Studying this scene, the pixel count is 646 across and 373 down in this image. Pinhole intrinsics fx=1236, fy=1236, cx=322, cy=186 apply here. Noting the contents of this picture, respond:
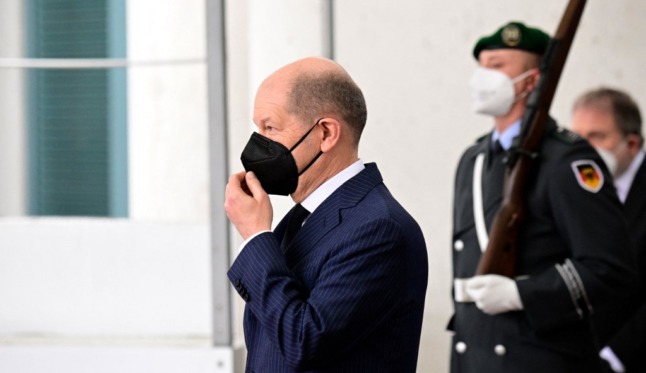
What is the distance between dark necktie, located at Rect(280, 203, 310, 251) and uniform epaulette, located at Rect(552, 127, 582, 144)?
1.11 metres

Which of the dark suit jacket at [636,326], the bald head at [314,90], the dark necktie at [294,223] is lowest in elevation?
the dark suit jacket at [636,326]

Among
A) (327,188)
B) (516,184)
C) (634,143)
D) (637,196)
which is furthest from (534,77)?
(327,188)

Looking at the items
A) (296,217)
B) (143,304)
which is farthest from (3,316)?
(296,217)

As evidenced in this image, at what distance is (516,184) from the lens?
9.98ft

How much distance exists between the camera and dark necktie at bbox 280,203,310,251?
2.16 metres

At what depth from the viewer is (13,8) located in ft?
14.1

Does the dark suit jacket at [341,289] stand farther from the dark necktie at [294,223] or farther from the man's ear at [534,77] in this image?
the man's ear at [534,77]

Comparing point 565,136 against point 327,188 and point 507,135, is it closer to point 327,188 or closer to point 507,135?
point 507,135

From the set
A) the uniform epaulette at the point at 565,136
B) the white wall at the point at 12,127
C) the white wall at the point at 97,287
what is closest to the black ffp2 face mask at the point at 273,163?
the uniform epaulette at the point at 565,136

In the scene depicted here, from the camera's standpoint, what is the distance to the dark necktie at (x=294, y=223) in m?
2.16

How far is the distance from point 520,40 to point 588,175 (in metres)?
0.50

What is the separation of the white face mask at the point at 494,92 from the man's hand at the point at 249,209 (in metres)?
1.24

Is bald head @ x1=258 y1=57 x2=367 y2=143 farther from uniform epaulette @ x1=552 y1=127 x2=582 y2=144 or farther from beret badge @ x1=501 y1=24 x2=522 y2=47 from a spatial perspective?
beret badge @ x1=501 y1=24 x2=522 y2=47

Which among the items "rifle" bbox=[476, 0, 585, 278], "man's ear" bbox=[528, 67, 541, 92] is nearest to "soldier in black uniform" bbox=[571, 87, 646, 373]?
"man's ear" bbox=[528, 67, 541, 92]
